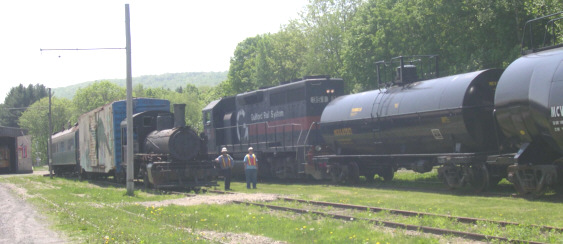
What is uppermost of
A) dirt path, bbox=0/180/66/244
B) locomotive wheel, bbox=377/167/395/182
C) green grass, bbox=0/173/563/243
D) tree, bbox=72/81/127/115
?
tree, bbox=72/81/127/115

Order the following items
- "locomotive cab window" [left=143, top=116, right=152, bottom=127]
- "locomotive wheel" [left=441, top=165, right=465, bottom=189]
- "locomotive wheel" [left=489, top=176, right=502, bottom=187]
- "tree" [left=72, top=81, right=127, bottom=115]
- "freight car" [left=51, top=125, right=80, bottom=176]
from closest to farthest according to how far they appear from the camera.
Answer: "locomotive wheel" [left=489, top=176, right=502, bottom=187], "locomotive wheel" [left=441, top=165, right=465, bottom=189], "locomotive cab window" [left=143, top=116, right=152, bottom=127], "freight car" [left=51, top=125, right=80, bottom=176], "tree" [left=72, top=81, right=127, bottom=115]

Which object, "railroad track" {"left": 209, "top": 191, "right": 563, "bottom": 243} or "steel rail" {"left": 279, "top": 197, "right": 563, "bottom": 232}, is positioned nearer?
"railroad track" {"left": 209, "top": 191, "right": 563, "bottom": 243}

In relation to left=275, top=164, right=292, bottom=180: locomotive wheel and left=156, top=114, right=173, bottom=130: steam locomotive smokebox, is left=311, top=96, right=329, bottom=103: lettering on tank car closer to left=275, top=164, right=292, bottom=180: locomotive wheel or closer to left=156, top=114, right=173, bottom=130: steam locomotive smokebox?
left=275, top=164, right=292, bottom=180: locomotive wheel

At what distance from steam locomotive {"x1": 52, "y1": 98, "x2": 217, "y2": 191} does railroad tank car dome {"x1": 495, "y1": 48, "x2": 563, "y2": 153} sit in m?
12.1

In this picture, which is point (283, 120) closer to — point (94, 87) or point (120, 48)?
point (120, 48)

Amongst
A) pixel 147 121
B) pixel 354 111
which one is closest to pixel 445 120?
pixel 354 111

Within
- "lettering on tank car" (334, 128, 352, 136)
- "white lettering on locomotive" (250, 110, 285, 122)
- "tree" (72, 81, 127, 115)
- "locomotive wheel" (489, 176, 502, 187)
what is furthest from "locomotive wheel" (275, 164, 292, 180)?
"tree" (72, 81, 127, 115)

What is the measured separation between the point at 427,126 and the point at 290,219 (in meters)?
7.03

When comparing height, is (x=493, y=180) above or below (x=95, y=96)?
below

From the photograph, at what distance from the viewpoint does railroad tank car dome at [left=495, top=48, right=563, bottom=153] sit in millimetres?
13891

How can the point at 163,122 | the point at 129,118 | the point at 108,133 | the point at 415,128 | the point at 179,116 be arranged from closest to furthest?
the point at 415,128 < the point at 129,118 < the point at 179,116 < the point at 163,122 < the point at 108,133

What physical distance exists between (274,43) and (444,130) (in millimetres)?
51904

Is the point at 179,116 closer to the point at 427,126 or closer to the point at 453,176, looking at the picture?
the point at 427,126

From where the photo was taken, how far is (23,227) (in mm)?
13984
